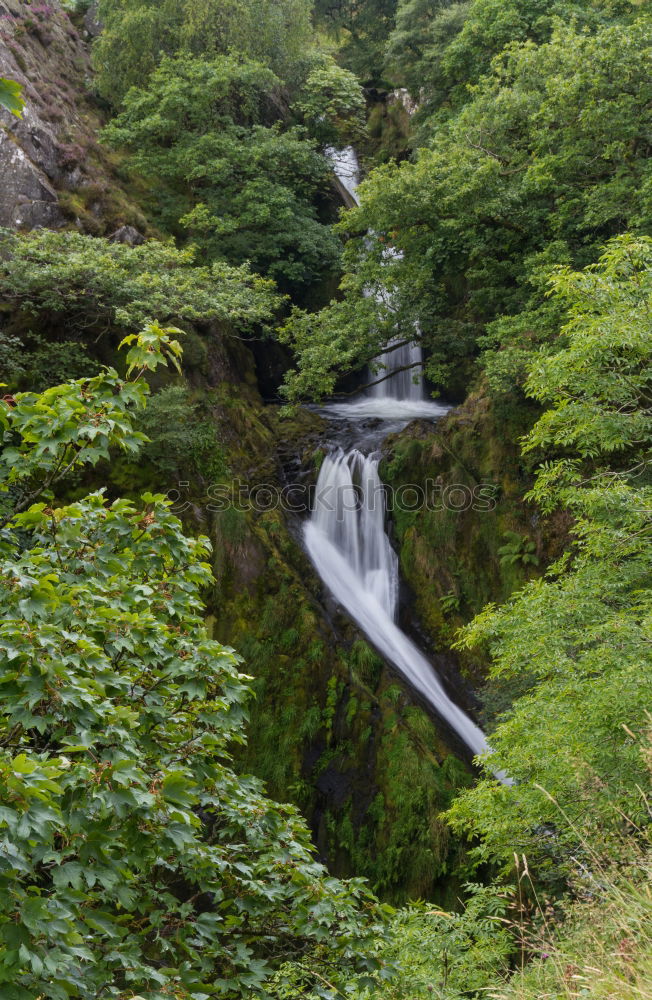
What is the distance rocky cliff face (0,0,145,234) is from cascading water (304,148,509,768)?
7.18 metres

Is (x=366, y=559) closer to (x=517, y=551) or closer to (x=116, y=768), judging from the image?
(x=517, y=551)

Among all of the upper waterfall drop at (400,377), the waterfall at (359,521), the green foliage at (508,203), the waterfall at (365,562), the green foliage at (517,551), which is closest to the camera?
the green foliage at (508,203)

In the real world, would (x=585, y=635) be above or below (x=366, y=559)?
below

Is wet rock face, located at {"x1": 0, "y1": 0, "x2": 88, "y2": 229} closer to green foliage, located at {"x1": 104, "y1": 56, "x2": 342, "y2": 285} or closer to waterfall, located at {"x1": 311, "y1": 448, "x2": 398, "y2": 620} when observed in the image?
green foliage, located at {"x1": 104, "y1": 56, "x2": 342, "y2": 285}

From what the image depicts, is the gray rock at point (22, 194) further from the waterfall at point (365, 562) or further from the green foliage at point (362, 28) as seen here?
the green foliage at point (362, 28)

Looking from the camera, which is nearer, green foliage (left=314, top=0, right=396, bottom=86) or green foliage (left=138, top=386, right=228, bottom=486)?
green foliage (left=138, top=386, right=228, bottom=486)

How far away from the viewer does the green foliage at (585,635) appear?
196 inches

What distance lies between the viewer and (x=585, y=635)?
574cm

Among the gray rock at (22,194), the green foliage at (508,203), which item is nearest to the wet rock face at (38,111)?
the gray rock at (22,194)

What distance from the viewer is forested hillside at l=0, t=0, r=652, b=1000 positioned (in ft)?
10.4

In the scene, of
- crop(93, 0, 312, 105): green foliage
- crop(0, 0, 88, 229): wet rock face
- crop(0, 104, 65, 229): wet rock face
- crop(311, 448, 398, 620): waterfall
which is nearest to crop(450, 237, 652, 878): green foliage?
crop(311, 448, 398, 620): waterfall

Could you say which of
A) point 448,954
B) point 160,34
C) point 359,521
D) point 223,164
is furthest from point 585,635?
point 160,34

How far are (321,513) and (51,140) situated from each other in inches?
387

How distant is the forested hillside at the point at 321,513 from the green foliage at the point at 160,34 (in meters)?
0.09
